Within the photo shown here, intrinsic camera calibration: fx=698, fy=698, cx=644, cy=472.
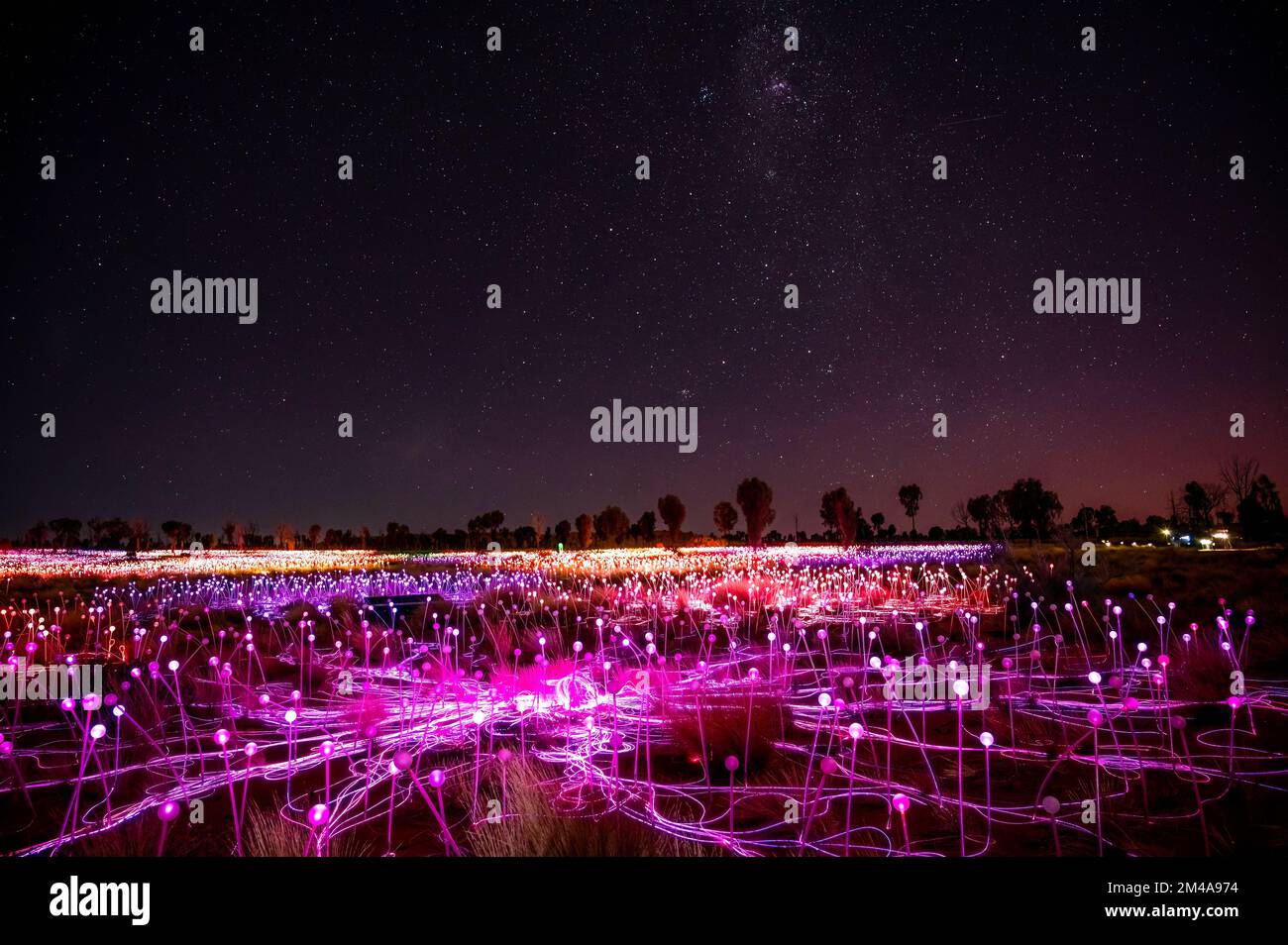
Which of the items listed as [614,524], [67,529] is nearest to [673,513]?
[614,524]

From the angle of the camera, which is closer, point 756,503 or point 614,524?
point 756,503

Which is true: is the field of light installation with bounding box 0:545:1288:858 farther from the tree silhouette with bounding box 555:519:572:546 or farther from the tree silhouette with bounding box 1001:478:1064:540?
the tree silhouette with bounding box 555:519:572:546

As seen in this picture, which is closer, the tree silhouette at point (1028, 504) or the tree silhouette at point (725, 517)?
the tree silhouette at point (1028, 504)

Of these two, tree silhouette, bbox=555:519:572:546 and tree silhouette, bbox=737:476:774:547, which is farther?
tree silhouette, bbox=555:519:572:546

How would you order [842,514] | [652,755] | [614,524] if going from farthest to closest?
[614,524], [842,514], [652,755]

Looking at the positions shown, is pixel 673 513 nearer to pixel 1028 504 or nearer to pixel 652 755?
pixel 1028 504

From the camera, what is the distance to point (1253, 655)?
7383 mm

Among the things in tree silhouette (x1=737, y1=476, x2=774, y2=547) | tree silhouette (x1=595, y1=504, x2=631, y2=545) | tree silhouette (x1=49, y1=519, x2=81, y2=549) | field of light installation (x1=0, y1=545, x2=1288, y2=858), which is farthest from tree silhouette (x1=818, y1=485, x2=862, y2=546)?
tree silhouette (x1=49, y1=519, x2=81, y2=549)

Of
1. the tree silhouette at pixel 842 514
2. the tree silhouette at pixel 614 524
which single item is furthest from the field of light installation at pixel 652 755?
the tree silhouette at pixel 614 524

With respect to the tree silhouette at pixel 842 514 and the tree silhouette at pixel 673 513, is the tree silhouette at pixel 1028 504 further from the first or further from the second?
the tree silhouette at pixel 673 513
